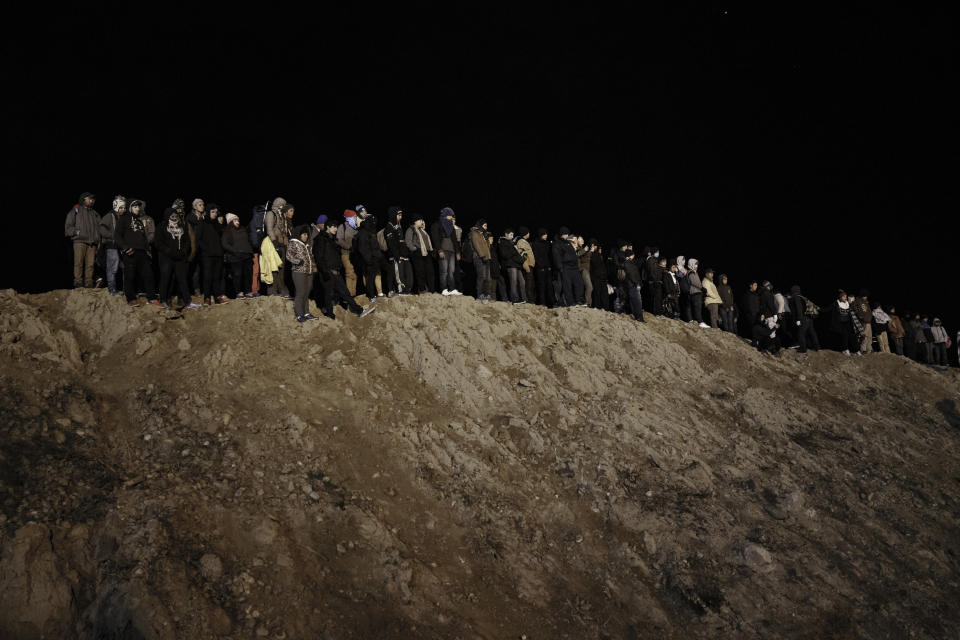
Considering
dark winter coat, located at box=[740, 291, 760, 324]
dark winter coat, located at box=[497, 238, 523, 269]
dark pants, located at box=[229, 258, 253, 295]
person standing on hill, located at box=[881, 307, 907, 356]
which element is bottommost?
person standing on hill, located at box=[881, 307, 907, 356]

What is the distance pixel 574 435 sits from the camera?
366 inches

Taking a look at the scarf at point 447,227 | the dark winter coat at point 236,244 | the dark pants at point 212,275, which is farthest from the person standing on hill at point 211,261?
the scarf at point 447,227

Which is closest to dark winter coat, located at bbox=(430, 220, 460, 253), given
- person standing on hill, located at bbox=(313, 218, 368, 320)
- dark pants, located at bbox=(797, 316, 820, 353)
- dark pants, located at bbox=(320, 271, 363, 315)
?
person standing on hill, located at bbox=(313, 218, 368, 320)

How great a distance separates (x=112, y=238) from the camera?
1017 centimetres

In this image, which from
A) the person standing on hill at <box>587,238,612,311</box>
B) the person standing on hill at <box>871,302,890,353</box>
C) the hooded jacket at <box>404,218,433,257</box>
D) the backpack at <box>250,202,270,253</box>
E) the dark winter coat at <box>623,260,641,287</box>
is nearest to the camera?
the backpack at <box>250,202,270,253</box>

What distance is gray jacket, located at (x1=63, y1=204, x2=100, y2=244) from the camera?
10.1 meters

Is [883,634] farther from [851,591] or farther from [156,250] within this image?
[156,250]

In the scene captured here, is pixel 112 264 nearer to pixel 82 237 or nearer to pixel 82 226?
pixel 82 237

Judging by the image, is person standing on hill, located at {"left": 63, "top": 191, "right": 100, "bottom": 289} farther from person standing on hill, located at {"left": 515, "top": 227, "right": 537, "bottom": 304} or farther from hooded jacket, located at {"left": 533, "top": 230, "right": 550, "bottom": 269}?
hooded jacket, located at {"left": 533, "top": 230, "right": 550, "bottom": 269}

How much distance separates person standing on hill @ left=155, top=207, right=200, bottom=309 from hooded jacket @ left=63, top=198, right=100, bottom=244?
4.23 ft

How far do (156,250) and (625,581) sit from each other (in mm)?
9889

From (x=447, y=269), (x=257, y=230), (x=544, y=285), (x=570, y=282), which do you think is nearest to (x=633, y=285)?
(x=570, y=282)

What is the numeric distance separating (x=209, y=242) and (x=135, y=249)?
131 centimetres

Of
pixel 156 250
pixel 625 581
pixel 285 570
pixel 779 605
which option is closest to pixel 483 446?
pixel 625 581
